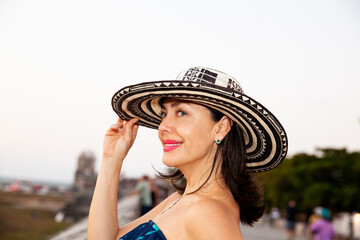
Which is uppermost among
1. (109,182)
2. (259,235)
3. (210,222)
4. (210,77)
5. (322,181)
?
(210,77)

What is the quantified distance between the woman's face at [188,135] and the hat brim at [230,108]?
3.1 inches

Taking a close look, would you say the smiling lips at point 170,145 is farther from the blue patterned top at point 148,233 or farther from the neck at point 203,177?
the blue patterned top at point 148,233

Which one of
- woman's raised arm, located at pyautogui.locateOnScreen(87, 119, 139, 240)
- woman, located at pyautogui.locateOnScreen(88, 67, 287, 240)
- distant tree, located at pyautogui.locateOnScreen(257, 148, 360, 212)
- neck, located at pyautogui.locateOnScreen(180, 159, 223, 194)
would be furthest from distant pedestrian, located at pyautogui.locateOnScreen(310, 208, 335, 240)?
distant tree, located at pyautogui.locateOnScreen(257, 148, 360, 212)

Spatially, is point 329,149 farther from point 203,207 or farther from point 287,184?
point 203,207

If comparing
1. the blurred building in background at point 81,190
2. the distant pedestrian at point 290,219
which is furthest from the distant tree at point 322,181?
the distant pedestrian at point 290,219

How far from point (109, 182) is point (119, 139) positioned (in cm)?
33

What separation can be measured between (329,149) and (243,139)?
4566 cm

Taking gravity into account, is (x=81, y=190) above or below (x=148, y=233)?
below

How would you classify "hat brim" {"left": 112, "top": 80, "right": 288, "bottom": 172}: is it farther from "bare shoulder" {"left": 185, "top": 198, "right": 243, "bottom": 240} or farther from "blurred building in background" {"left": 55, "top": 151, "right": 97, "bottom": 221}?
"blurred building in background" {"left": 55, "top": 151, "right": 97, "bottom": 221}

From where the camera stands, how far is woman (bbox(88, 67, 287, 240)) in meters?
1.91

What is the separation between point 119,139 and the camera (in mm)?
2793

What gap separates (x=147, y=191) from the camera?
30.3 feet

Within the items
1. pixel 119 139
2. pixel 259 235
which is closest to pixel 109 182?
pixel 119 139

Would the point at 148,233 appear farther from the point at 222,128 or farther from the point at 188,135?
the point at 222,128
